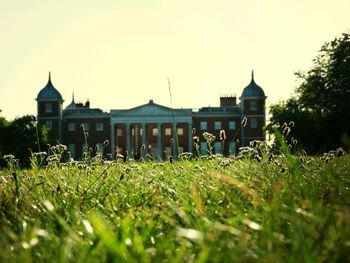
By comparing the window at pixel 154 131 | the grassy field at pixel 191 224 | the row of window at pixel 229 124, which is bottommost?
the window at pixel 154 131

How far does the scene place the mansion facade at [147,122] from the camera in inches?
3253

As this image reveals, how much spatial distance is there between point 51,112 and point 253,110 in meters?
31.4

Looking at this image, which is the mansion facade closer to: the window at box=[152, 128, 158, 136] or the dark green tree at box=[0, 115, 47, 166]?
the window at box=[152, 128, 158, 136]

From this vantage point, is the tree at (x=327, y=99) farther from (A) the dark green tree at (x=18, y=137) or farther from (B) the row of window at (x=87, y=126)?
(B) the row of window at (x=87, y=126)

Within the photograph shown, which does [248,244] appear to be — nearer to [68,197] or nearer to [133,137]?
[68,197]

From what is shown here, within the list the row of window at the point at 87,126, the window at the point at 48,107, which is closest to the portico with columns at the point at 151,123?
the row of window at the point at 87,126

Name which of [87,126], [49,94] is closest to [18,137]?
[49,94]

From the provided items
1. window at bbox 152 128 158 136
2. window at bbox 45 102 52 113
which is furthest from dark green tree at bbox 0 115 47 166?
window at bbox 152 128 158 136

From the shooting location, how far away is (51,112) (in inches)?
3265

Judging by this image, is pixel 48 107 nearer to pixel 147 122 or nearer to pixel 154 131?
pixel 147 122

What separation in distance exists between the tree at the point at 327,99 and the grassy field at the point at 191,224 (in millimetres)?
37508

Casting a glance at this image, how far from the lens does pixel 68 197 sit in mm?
4426

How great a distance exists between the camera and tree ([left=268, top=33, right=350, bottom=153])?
41.8 metres

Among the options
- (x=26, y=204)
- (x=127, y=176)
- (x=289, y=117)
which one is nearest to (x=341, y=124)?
(x=289, y=117)
